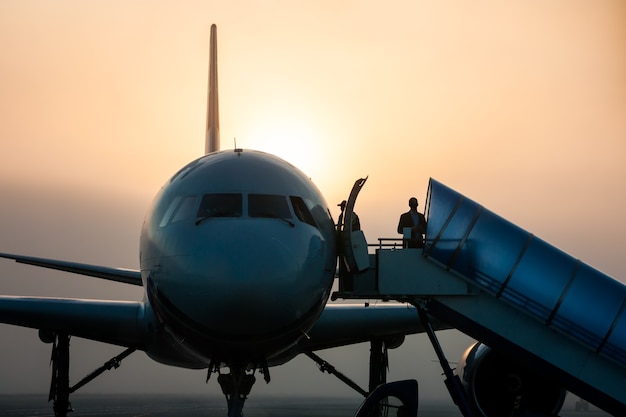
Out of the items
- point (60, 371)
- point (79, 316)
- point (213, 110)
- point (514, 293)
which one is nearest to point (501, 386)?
point (514, 293)

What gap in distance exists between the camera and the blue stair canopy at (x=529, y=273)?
1664 centimetres

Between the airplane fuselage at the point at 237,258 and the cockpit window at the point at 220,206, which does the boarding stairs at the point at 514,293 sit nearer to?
the airplane fuselage at the point at 237,258

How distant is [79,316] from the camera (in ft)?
67.5

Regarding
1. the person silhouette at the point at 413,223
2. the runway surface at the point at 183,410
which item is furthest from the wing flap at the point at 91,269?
the runway surface at the point at 183,410

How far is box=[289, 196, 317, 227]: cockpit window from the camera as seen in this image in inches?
598

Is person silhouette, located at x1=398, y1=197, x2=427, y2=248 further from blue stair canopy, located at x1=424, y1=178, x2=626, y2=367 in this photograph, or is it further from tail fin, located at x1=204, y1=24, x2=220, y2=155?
tail fin, located at x1=204, y1=24, x2=220, y2=155

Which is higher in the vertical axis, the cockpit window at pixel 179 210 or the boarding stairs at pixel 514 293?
the cockpit window at pixel 179 210

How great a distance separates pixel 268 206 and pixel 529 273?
477 cm

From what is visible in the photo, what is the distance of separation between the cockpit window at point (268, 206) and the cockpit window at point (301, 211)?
0.52 ft

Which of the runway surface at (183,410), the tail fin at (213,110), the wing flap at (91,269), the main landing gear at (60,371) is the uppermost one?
the tail fin at (213,110)

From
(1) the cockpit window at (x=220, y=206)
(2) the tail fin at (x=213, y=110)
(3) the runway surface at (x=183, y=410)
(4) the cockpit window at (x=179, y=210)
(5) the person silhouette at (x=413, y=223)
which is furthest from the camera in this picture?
(3) the runway surface at (x=183, y=410)

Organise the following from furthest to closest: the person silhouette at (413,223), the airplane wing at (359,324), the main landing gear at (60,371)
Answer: the main landing gear at (60,371) → the airplane wing at (359,324) → the person silhouette at (413,223)

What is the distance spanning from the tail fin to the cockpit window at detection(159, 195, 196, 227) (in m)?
11.7

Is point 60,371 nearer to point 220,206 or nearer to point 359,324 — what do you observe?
point 359,324
